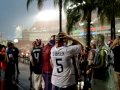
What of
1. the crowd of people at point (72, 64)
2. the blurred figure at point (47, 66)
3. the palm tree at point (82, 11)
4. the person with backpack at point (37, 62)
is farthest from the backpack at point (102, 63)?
the palm tree at point (82, 11)

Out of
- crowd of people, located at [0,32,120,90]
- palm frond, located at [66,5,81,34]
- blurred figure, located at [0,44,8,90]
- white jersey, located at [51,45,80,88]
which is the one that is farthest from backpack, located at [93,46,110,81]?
palm frond, located at [66,5,81,34]

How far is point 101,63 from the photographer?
1061cm

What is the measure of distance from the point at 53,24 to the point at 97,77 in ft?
616

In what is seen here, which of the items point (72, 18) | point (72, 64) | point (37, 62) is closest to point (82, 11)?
point (72, 18)

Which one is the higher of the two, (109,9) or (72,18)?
(109,9)

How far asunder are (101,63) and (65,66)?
244 cm

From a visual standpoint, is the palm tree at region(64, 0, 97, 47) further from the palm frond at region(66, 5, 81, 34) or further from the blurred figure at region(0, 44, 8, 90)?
the blurred figure at region(0, 44, 8, 90)

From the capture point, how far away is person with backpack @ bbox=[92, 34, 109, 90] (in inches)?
417

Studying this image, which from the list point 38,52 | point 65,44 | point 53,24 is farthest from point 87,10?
point 53,24

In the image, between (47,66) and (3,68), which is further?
(3,68)

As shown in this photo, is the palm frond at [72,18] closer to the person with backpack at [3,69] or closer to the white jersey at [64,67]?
the person with backpack at [3,69]

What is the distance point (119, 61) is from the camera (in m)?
10.1

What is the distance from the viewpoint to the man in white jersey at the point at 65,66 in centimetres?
827

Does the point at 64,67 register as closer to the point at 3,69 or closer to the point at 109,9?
the point at 3,69
